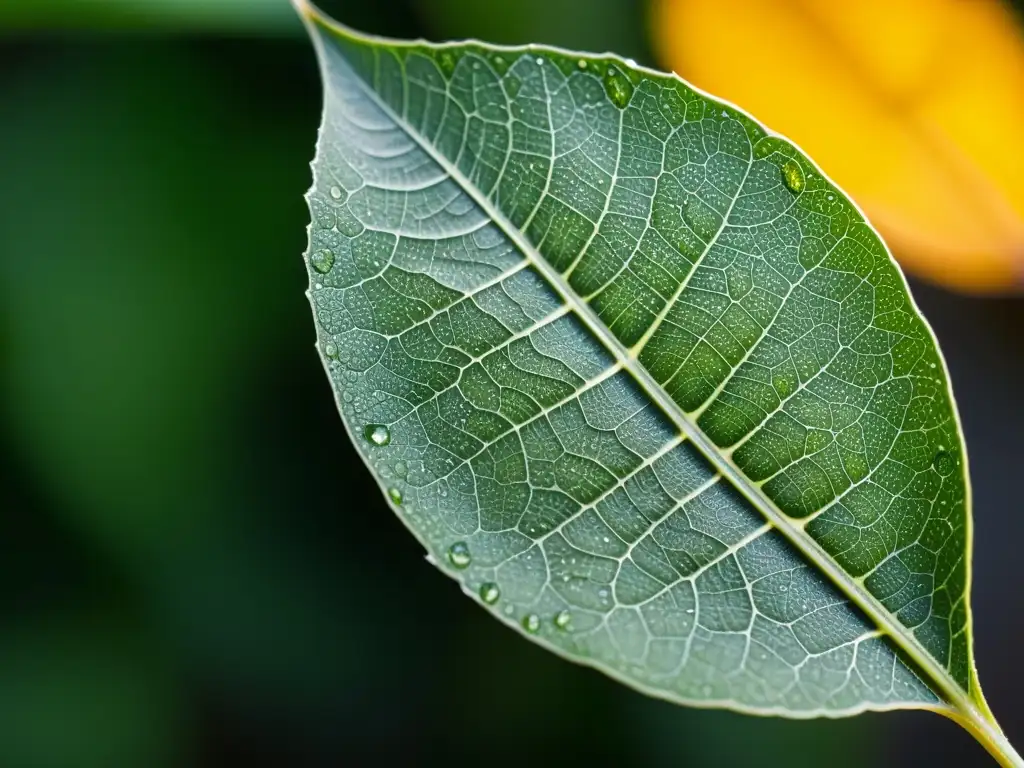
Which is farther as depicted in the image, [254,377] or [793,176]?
[254,377]

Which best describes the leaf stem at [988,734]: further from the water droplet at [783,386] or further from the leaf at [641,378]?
the water droplet at [783,386]

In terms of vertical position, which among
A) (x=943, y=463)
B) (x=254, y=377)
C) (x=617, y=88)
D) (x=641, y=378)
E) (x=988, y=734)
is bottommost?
(x=988, y=734)

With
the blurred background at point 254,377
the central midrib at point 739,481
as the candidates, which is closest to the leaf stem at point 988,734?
the central midrib at point 739,481

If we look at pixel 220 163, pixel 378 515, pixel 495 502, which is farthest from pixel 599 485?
pixel 220 163

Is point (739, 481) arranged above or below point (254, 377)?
below

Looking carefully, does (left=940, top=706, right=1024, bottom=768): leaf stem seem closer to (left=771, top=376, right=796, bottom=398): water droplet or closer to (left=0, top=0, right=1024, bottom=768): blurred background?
(left=771, top=376, right=796, bottom=398): water droplet

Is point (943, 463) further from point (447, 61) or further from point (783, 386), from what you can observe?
point (447, 61)

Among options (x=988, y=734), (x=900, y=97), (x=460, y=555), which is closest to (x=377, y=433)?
(x=460, y=555)

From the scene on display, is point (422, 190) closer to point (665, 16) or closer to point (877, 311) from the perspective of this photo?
point (877, 311)
